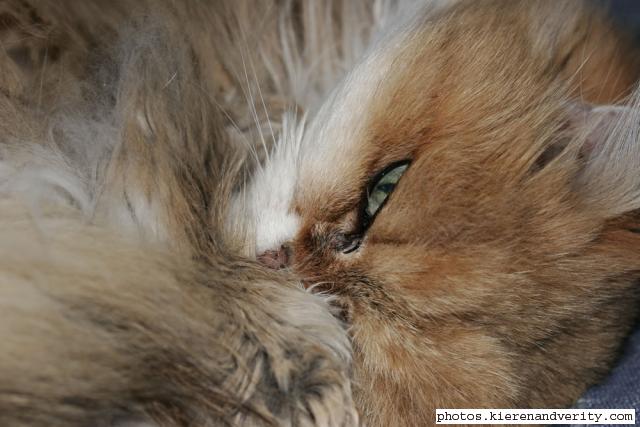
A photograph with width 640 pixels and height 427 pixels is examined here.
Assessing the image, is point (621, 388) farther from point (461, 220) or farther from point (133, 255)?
point (133, 255)

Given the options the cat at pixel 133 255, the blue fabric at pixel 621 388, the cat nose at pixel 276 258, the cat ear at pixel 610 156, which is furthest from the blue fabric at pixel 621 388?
the cat nose at pixel 276 258

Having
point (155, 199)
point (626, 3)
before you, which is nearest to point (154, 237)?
point (155, 199)

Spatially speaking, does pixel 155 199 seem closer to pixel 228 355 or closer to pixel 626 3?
pixel 228 355

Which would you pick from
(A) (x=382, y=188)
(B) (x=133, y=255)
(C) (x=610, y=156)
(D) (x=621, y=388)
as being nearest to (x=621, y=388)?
(D) (x=621, y=388)

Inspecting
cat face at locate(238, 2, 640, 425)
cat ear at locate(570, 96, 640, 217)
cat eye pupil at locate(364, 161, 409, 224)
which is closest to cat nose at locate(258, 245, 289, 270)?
cat face at locate(238, 2, 640, 425)

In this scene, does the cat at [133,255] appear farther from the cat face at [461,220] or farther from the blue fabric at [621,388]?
the blue fabric at [621,388]

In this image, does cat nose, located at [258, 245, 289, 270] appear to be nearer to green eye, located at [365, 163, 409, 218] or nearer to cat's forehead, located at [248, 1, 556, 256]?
cat's forehead, located at [248, 1, 556, 256]

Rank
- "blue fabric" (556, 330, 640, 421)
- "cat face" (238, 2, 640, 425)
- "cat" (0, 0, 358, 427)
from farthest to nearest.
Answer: "blue fabric" (556, 330, 640, 421) → "cat face" (238, 2, 640, 425) → "cat" (0, 0, 358, 427)
